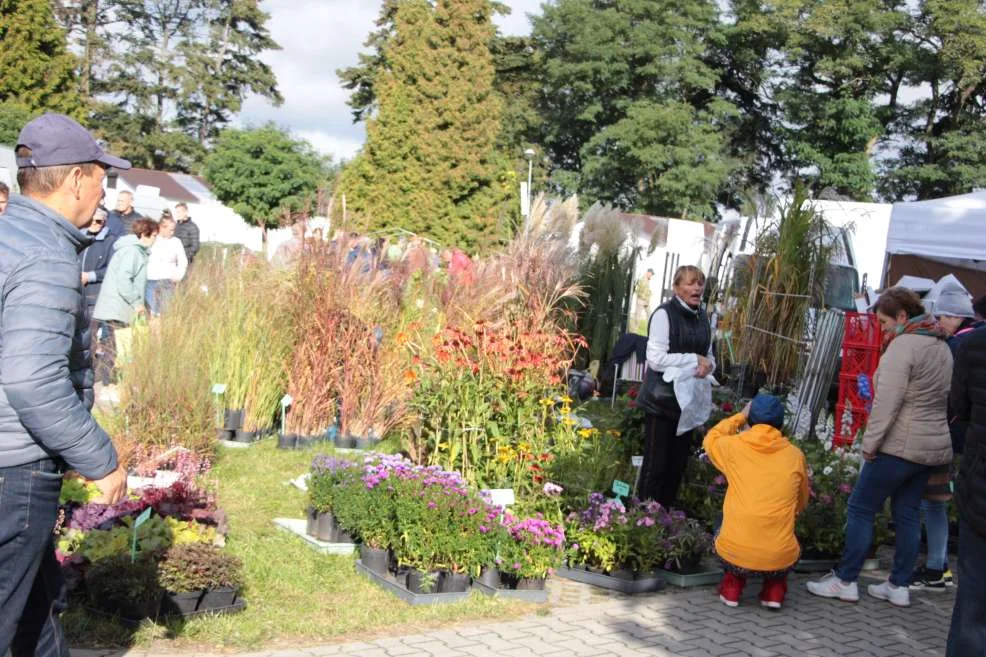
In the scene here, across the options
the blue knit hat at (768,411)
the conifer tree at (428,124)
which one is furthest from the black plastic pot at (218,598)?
the conifer tree at (428,124)

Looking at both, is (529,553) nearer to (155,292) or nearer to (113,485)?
(113,485)

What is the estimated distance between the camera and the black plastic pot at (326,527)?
19.1 ft

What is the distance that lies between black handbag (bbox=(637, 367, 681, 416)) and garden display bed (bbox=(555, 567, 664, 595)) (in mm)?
1051

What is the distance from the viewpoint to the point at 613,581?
5.59 metres

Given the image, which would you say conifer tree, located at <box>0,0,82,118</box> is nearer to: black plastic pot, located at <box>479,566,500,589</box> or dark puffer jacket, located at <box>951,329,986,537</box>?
black plastic pot, located at <box>479,566,500,589</box>

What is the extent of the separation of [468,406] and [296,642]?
7.75 ft

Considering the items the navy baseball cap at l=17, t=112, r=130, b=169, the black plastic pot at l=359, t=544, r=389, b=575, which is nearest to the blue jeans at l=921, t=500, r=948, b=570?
the black plastic pot at l=359, t=544, r=389, b=575

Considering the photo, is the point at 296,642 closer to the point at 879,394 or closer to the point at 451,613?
the point at 451,613

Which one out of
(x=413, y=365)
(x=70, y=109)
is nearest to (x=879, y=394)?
(x=413, y=365)

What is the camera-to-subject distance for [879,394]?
5543mm

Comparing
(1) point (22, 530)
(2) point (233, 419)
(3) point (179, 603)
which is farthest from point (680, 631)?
(2) point (233, 419)

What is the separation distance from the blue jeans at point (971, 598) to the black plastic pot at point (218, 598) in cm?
306

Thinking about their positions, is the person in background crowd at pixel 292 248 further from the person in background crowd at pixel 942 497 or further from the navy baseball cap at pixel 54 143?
the navy baseball cap at pixel 54 143

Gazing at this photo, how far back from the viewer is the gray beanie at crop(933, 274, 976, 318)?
657 centimetres
